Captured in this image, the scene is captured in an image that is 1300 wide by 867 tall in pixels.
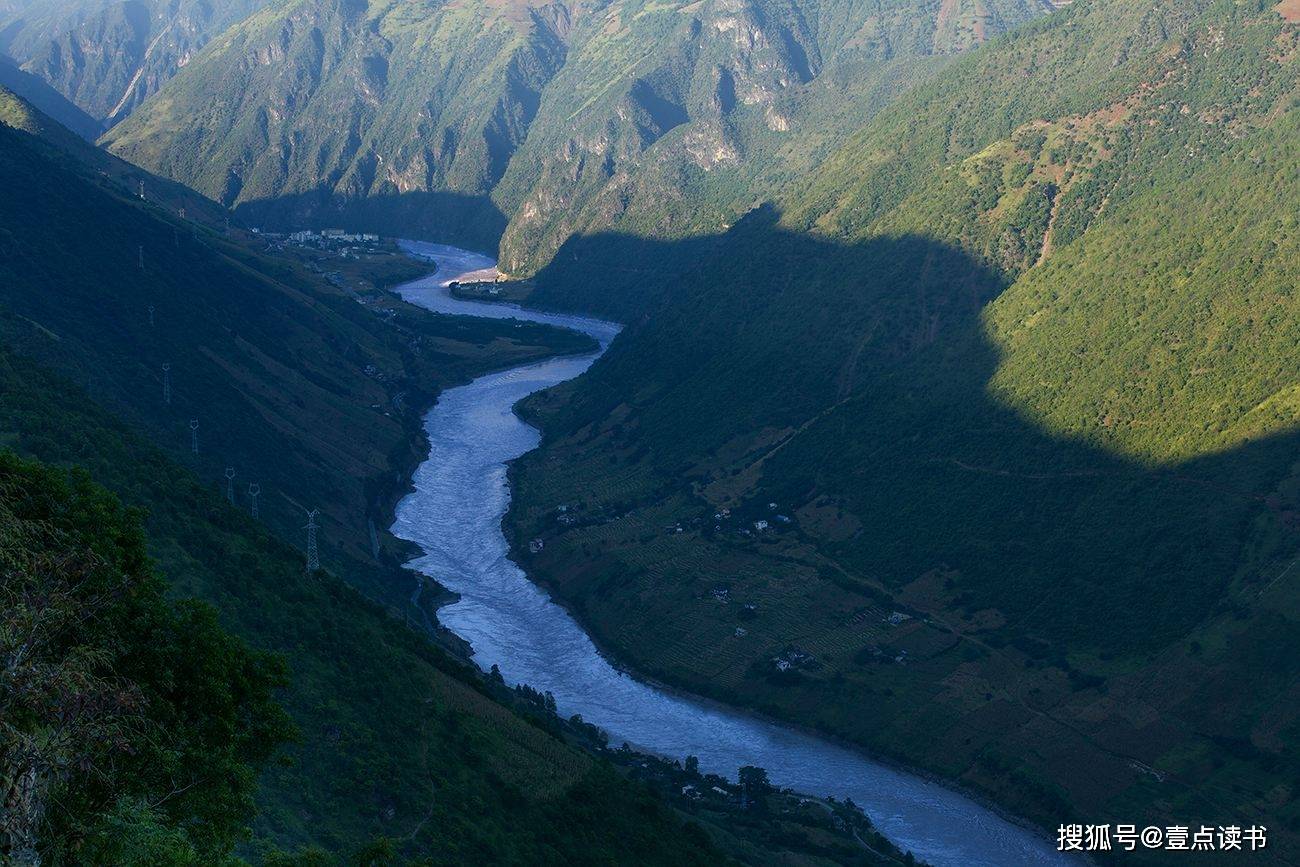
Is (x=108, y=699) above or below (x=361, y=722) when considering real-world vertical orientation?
above

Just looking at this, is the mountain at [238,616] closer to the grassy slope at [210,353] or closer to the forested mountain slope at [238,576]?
the forested mountain slope at [238,576]

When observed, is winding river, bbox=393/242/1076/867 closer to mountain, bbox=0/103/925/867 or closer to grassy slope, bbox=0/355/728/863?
Result: mountain, bbox=0/103/925/867

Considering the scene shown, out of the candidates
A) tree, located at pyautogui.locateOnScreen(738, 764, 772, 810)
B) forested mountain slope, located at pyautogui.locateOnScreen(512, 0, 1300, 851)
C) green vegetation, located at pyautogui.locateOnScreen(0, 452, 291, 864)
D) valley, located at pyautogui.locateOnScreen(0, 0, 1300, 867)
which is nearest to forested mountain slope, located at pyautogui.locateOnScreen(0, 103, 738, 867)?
green vegetation, located at pyautogui.locateOnScreen(0, 452, 291, 864)

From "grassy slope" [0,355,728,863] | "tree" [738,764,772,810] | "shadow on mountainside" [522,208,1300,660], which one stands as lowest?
"tree" [738,764,772,810]

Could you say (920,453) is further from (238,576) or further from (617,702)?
(238,576)

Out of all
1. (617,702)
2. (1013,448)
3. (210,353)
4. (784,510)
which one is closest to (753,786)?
(617,702)
